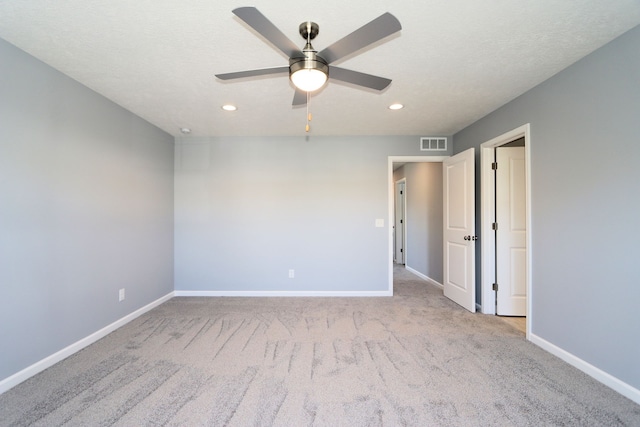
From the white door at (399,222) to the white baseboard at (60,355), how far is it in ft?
18.7

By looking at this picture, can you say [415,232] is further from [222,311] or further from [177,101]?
[177,101]

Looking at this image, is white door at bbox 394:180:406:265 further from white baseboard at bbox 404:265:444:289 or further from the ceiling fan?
the ceiling fan

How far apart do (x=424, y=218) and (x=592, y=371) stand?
3.57 meters

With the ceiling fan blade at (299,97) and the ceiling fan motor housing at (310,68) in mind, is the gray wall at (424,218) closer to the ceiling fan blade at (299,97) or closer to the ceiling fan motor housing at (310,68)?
the ceiling fan blade at (299,97)

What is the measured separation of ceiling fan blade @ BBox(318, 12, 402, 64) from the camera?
1.29 meters

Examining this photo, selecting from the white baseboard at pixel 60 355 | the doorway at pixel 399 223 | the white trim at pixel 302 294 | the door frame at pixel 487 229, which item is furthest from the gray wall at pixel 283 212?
the doorway at pixel 399 223

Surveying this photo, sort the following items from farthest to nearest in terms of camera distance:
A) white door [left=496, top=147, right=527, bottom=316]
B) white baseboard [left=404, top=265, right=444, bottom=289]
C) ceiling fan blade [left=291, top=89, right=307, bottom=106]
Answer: white baseboard [left=404, top=265, right=444, bottom=289] → white door [left=496, top=147, right=527, bottom=316] → ceiling fan blade [left=291, top=89, right=307, bottom=106]

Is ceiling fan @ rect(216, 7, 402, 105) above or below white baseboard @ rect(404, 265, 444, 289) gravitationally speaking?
above

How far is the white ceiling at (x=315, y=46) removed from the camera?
5.44ft

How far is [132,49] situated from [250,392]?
8.50 feet

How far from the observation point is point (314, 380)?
2.06 meters

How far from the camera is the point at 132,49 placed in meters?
2.04

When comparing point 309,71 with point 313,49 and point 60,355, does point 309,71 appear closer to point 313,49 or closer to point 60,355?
point 313,49

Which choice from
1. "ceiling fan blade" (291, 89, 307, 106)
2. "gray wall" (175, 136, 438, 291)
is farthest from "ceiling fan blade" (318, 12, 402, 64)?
"gray wall" (175, 136, 438, 291)
